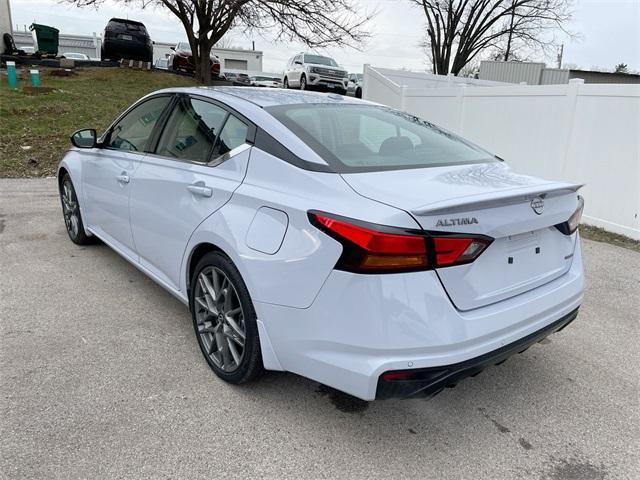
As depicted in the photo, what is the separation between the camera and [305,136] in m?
2.59

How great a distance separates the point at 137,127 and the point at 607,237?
5699 millimetres

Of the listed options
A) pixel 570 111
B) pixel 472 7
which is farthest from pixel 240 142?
pixel 472 7

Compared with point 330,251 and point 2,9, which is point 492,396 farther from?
point 2,9

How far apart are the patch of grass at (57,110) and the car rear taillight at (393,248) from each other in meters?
8.47

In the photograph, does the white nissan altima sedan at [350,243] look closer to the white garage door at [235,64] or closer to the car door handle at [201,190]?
the car door handle at [201,190]

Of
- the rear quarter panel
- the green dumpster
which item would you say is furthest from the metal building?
the rear quarter panel

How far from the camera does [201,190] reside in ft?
9.20

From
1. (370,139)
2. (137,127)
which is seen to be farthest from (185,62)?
(370,139)

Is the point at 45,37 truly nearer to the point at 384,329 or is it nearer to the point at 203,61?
the point at 203,61

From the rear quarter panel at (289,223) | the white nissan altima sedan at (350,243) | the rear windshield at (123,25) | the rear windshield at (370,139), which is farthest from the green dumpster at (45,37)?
the rear quarter panel at (289,223)

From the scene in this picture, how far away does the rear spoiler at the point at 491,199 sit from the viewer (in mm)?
1958

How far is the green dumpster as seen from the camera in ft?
66.9

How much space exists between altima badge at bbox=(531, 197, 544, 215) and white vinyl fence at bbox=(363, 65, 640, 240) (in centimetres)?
427

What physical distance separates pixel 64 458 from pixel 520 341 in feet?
6.95
